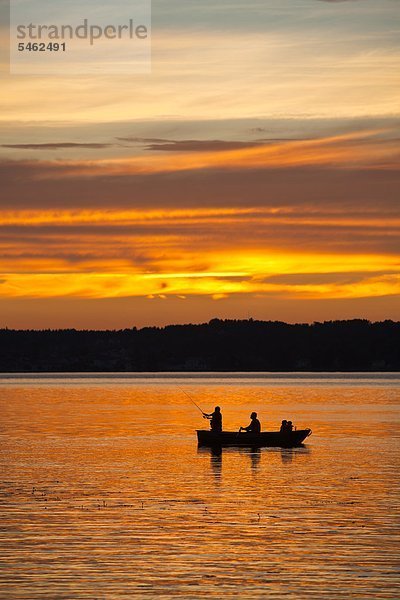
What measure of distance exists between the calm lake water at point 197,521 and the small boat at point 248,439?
67 centimetres

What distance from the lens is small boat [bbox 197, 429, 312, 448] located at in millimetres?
63000

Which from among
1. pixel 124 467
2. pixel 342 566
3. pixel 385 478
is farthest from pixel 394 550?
pixel 124 467

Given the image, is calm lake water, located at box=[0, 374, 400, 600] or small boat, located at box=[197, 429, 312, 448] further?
small boat, located at box=[197, 429, 312, 448]

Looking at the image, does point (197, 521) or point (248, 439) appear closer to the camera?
point (197, 521)

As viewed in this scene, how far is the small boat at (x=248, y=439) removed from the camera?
6300 cm

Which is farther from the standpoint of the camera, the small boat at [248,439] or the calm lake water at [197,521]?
the small boat at [248,439]

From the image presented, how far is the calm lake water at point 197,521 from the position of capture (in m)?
26.7

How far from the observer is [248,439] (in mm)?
63031

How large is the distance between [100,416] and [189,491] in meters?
64.6

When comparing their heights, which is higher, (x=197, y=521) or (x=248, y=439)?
(x=248, y=439)

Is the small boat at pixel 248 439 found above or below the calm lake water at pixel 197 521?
above

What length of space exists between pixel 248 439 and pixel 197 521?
2761cm

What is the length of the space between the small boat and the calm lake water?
2.19 ft

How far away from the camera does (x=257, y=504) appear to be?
40.1m
